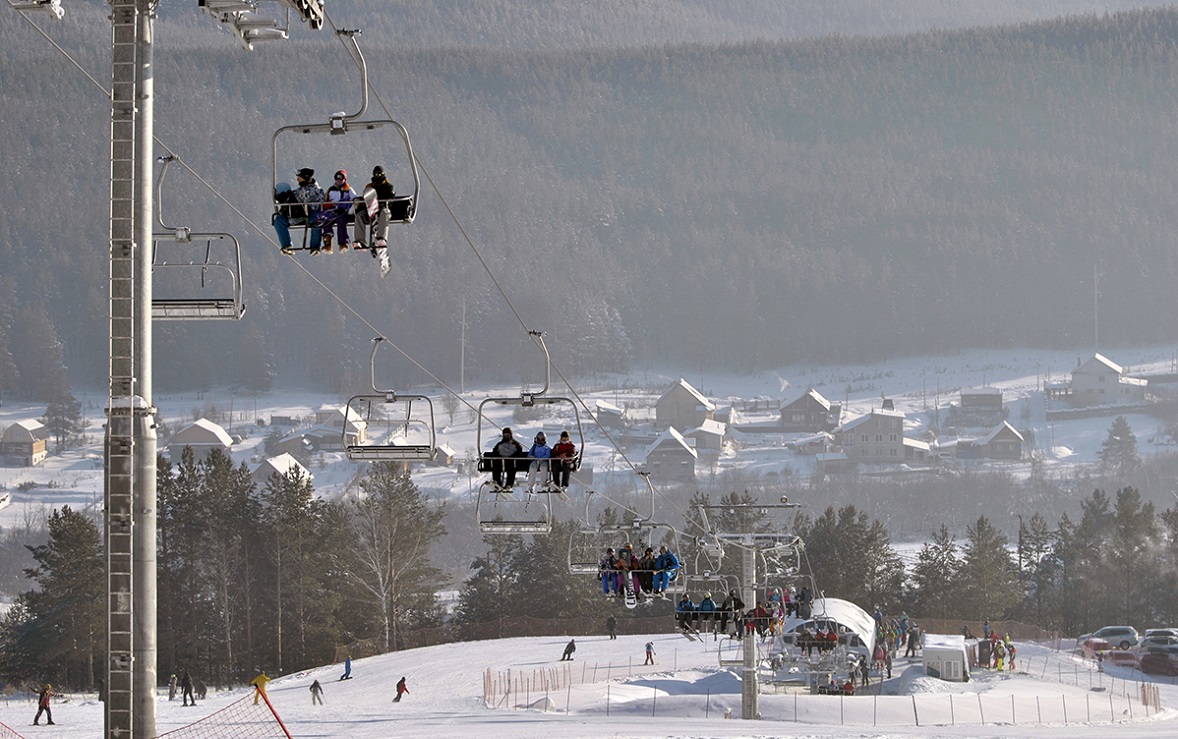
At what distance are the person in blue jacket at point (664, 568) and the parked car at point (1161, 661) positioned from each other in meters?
35.3

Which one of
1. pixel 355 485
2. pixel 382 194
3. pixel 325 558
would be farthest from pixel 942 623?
pixel 355 485

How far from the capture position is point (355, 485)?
181 m

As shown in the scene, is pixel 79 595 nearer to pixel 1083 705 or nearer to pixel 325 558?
pixel 325 558

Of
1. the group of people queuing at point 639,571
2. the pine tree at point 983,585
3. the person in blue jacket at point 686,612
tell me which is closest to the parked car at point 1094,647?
the pine tree at point 983,585

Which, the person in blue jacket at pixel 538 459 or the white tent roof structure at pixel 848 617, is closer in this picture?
the person in blue jacket at pixel 538 459

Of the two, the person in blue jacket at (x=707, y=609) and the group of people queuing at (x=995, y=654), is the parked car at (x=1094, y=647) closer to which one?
the group of people queuing at (x=995, y=654)

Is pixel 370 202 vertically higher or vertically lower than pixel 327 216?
higher

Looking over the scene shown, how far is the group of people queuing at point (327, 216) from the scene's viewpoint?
15594mm

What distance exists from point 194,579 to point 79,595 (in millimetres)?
9065

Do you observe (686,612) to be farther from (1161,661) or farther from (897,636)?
(1161,661)

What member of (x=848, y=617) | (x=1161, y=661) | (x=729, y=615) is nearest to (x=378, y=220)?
(x=729, y=615)

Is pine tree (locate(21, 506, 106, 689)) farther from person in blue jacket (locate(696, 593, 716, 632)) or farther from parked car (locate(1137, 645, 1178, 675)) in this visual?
parked car (locate(1137, 645, 1178, 675))

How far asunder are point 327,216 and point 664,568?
807 inches

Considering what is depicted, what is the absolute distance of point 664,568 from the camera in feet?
115
